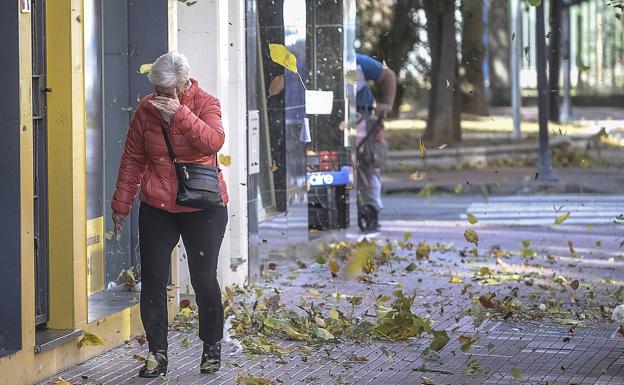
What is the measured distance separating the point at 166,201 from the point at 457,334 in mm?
2526

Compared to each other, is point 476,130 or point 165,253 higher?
point 476,130

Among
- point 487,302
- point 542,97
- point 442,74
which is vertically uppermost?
point 442,74

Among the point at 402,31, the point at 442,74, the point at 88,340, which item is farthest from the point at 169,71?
the point at 402,31

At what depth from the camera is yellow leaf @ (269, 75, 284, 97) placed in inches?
477

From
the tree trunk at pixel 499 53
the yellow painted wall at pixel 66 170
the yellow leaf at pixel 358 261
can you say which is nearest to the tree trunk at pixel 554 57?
the yellow leaf at pixel 358 261

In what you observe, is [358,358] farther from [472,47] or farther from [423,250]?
[472,47]

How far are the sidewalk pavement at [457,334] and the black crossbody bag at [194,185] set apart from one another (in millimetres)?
994

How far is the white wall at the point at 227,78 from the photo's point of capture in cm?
1041

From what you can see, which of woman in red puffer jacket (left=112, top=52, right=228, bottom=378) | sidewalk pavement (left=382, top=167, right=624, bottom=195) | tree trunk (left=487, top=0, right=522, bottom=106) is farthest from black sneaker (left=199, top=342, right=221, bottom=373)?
tree trunk (left=487, top=0, right=522, bottom=106)

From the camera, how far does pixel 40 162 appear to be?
8.00m

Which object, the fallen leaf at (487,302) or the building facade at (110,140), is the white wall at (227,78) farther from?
the fallen leaf at (487,302)

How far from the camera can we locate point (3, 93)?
714 cm

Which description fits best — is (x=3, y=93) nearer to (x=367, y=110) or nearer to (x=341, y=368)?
(x=341, y=368)

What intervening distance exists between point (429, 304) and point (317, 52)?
12.1 ft
